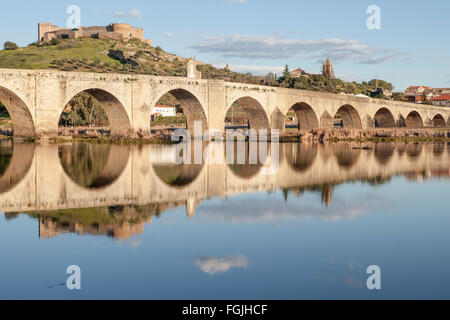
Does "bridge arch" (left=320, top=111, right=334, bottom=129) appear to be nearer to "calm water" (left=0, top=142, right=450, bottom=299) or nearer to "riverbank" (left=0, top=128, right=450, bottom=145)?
"riverbank" (left=0, top=128, right=450, bottom=145)

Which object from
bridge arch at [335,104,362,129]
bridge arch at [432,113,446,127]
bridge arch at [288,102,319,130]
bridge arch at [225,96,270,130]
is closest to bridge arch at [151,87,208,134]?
bridge arch at [225,96,270,130]

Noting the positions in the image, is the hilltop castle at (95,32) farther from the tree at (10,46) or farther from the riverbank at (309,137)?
the riverbank at (309,137)

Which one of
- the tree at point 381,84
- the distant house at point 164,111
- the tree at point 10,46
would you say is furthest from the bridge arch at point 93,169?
the tree at point 381,84

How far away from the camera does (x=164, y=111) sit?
283ft

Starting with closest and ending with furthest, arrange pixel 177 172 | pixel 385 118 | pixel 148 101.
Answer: pixel 177 172 < pixel 148 101 < pixel 385 118

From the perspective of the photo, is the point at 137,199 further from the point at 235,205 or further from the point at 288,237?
the point at 288,237

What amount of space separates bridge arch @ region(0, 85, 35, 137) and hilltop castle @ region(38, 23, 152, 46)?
81669 millimetres

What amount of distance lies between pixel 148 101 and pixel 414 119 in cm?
5754

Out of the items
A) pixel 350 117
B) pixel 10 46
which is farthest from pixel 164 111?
pixel 10 46

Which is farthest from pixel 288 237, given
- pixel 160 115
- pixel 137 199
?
pixel 160 115

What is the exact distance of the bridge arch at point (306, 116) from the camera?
59.4 metres

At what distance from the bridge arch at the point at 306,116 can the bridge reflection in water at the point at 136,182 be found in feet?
111

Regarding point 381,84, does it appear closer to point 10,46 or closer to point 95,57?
point 95,57

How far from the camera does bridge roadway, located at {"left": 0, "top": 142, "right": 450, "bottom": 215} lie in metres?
12.5
